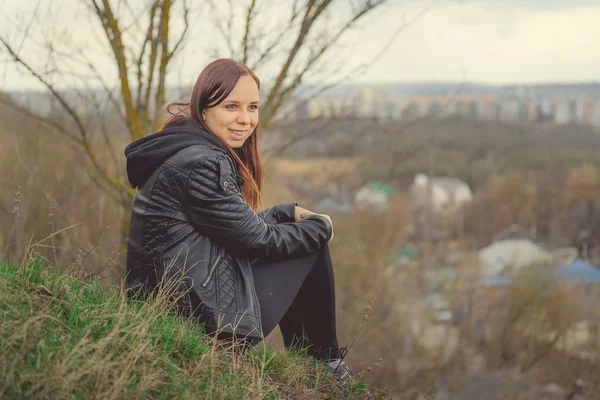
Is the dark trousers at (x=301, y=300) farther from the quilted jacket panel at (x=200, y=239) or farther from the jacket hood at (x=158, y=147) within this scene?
the jacket hood at (x=158, y=147)

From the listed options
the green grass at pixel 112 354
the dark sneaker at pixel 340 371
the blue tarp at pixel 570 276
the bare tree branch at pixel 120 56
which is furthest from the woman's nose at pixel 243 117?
the blue tarp at pixel 570 276

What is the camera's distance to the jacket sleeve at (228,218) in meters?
2.78

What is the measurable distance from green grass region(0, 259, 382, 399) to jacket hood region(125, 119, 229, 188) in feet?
1.51

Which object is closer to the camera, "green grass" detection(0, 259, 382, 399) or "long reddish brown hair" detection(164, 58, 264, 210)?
"green grass" detection(0, 259, 382, 399)

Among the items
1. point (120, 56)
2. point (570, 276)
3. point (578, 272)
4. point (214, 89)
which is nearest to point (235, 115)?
point (214, 89)

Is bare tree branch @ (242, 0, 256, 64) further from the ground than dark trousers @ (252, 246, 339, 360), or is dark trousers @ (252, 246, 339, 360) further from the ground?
bare tree branch @ (242, 0, 256, 64)

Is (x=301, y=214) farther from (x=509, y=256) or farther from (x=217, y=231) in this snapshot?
(x=509, y=256)

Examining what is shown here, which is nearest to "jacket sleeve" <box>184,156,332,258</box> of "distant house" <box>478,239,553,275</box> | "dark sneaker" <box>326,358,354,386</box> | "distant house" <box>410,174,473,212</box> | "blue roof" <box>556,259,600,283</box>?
"dark sneaker" <box>326,358,354,386</box>

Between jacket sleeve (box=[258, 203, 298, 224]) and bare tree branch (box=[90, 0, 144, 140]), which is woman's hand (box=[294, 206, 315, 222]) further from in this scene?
→ bare tree branch (box=[90, 0, 144, 140])

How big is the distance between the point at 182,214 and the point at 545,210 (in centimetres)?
5779

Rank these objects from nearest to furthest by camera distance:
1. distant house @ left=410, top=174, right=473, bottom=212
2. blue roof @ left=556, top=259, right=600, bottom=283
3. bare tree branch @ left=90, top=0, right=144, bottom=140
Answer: bare tree branch @ left=90, top=0, right=144, bottom=140 → blue roof @ left=556, top=259, right=600, bottom=283 → distant house @ left=410, top=174, right=473, bottom=212

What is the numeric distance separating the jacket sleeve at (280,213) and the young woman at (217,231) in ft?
0.62

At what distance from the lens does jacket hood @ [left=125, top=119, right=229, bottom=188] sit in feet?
9.24

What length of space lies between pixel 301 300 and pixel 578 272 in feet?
105
